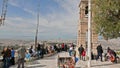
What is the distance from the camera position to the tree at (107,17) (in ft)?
77.2

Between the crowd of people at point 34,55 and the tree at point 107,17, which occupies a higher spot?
the tree at point 107,17

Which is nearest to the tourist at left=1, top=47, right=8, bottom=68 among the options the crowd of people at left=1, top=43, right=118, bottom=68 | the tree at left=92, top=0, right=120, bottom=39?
A: the crowd of people at left=1, top=43, right=118, bottom=68

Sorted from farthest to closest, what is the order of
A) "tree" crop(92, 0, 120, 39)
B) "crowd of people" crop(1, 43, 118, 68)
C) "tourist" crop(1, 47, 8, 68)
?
1. "tourist" crop(1, 47, 8, 68)
2. "crowd of people" crop(1, 43, 118, 68)
3. "tree" crop(92, 0, 120, 39)

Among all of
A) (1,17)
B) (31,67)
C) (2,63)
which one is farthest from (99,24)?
(1,17)

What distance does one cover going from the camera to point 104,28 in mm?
25656

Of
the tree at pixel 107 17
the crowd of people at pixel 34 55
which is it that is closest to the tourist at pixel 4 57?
the crowd of people at pixel 34 55

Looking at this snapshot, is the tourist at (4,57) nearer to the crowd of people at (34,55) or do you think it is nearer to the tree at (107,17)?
the crowd of people at (34,55)

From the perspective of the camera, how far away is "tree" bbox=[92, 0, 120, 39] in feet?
77.2

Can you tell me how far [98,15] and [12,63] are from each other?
883 cm

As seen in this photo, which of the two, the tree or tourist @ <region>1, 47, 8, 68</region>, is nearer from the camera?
the tree

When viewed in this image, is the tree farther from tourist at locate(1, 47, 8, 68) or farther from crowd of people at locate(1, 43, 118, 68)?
tourist at locate(1, 47, 8, 68)

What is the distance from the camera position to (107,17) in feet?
80.9

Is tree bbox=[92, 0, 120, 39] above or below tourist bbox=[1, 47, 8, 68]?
above

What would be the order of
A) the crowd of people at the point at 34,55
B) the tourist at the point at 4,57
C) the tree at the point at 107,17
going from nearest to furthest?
the tree at the point at 107,17, the crowd of people at the point at 34,55, the tourist at the point at 4,57
